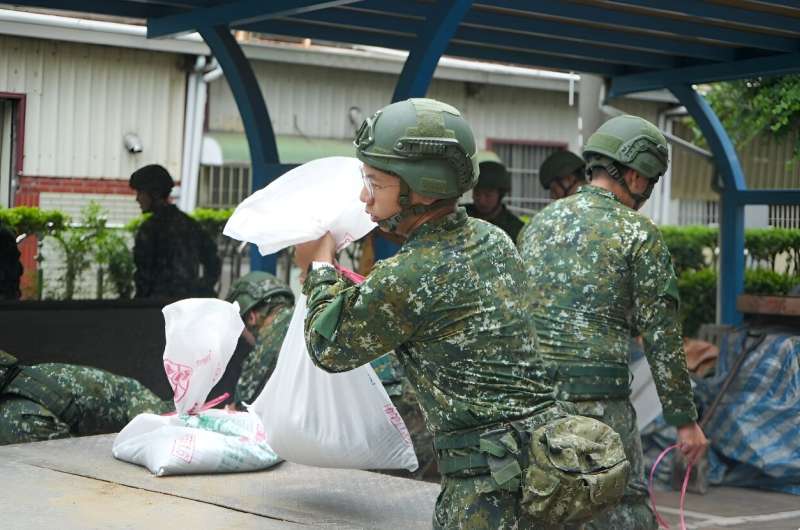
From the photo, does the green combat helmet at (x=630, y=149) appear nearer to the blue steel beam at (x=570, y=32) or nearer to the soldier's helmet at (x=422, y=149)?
the soldier's helmet at (x=422, y=149)

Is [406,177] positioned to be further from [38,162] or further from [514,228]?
[38,162]

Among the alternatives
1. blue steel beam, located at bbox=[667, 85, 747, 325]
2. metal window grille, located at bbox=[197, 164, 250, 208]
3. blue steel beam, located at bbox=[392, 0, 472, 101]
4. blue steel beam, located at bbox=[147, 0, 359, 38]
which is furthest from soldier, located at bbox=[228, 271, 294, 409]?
metal window grille, located at bbox=[197, 164, 250, 208]

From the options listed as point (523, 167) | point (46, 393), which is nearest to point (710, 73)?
point (46, 393)

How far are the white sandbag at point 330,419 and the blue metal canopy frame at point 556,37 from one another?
96.3 inches

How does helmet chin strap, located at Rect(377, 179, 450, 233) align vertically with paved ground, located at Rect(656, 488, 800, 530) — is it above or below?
above

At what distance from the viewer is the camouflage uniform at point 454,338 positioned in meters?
2.98

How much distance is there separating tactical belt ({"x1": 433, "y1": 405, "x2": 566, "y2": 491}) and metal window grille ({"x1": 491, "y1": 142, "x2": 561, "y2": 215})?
51.3ft

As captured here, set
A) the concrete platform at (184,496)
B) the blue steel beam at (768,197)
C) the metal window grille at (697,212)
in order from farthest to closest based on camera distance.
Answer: the metal window grille at (697,212), the blue steel beam at (768,197), the concrete platform at (184,496)

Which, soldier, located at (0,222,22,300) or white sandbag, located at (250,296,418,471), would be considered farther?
soldier, located at (0,222,22,300)

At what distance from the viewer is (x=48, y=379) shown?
5453 millimetres

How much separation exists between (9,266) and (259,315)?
1.86m

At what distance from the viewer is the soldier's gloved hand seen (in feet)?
13.9

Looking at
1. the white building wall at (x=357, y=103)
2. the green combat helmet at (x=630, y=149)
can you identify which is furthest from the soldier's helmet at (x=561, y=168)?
the white building wall at (x=357, y=103)

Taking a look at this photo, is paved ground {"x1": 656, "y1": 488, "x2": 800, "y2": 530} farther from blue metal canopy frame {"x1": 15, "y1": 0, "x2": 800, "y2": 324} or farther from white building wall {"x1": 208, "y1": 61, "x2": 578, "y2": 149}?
white building wall {"x1": 208, "y1": 61, "x2": 578, "y2": 149}
